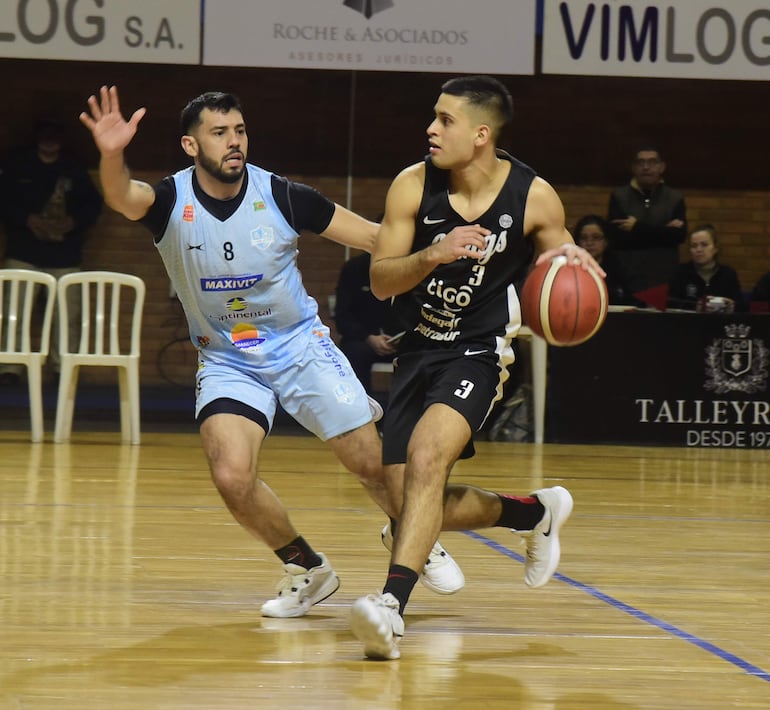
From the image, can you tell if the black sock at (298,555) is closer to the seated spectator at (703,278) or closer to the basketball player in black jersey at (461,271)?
the basketball player in black jersey at (461,271)

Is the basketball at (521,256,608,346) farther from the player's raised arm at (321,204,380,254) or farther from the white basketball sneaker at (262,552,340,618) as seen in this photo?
the white basketball sneaker at (262,552,340,618)

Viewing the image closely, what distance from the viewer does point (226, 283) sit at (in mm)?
4191

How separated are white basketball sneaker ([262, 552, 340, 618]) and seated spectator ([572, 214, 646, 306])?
5797mm

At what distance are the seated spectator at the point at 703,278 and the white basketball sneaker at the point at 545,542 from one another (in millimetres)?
5641

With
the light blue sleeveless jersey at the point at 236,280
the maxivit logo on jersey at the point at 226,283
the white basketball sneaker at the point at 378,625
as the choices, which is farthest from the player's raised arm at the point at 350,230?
the white basketball sneaker at the point at 378,625

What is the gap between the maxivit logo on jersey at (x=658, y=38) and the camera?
9.61 meters

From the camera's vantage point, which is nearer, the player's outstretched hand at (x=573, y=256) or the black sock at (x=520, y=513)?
the player's outstretched hand at (x=573, y=256)

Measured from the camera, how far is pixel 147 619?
3891 millimetres

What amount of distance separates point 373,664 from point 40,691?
84 cm

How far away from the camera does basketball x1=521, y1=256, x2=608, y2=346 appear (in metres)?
3.83

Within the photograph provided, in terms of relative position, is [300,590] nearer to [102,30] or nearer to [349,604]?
[349,604]

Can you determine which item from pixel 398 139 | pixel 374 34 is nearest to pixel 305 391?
pixel 374 34

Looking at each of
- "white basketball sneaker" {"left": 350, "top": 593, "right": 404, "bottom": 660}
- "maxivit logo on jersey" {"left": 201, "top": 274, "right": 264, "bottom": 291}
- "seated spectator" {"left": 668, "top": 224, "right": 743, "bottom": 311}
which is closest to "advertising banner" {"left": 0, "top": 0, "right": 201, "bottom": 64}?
"seated spectator" {"left": 668, "top": 224, "right": 743, "bottom": 311}

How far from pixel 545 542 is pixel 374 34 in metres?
6.17
